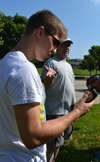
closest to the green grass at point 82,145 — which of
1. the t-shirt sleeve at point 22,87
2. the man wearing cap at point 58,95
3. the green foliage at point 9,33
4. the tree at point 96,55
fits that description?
the man wearing cap at point 58,95

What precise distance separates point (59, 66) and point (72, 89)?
1.51ft

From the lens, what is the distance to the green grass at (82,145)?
125 inches

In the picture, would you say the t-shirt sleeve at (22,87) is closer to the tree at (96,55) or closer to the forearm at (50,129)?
the forearm at (50,129)

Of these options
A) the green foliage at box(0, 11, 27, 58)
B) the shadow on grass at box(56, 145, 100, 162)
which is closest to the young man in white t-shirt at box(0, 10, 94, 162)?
the shadow on grass at box(56, 145, 100, 162)

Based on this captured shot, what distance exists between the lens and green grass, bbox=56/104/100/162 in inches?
125

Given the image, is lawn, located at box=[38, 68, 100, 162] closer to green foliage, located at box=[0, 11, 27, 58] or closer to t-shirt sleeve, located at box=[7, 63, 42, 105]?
t-shirt sleeve, located at box=[7, 63, 42, 105]

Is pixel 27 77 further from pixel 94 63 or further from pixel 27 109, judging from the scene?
pixel 94 63

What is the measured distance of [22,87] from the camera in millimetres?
885

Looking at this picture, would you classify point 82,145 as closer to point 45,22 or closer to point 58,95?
point 58,95

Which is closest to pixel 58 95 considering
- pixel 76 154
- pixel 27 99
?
pixel 76 154

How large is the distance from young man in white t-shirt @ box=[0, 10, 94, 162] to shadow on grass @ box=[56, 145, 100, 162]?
7.35ft

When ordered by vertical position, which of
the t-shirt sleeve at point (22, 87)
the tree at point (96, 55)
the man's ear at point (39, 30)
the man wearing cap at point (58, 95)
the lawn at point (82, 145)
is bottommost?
the tree at point (96, 55)

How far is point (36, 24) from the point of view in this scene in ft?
3.59

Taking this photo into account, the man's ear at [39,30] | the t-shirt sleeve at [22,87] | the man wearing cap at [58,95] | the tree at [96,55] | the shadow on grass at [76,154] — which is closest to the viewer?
the t-shirt sleeve at [22,87]
